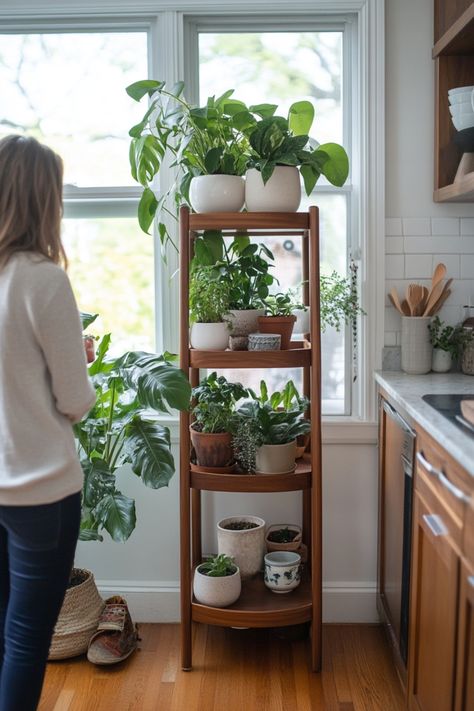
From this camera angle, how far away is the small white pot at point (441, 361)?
279 centimetres

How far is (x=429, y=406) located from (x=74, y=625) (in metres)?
1.46

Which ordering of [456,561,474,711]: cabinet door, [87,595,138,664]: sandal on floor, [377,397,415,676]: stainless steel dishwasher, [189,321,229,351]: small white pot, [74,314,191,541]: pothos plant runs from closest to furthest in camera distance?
[456,561,474,711]: cabinet door → [377,397,415,676]: stainless steel dishwasher → [74,314,191,541]: pothos plant → [189,321,229,351]: small white pot → [87,595,138,664]: sandal on floor

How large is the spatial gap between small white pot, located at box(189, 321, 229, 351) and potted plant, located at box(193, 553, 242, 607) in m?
0.73

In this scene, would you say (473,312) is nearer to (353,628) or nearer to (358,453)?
(358,453)

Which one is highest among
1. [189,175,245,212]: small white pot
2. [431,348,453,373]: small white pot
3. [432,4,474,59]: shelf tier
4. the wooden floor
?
[432,4,474,59]: shelf tier

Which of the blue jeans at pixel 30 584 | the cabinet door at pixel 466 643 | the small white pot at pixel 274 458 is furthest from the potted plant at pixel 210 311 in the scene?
the cabinet door at pixel 466 643

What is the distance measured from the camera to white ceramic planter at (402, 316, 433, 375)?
9.14 feet

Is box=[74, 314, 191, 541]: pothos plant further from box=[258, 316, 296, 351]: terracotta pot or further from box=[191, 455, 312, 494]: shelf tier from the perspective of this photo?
box=[258, 316, 296, 351]: terracotta pot

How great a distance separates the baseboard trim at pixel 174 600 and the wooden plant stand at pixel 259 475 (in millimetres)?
359

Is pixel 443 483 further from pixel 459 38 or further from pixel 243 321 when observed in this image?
pixel 459 38

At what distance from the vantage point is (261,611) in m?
2.56

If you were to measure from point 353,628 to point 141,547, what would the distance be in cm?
87

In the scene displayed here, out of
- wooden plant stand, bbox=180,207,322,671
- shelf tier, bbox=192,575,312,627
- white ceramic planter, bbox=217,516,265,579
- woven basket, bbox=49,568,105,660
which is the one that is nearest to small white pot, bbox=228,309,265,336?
wooden plant stand, bbox=180,207,322,671

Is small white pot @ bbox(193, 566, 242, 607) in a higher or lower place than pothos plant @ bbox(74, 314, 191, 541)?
lower
